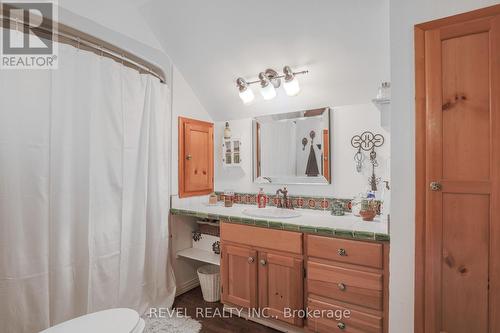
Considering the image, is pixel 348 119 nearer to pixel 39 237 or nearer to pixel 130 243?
pixel 130 243

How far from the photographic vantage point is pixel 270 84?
7.16 ft

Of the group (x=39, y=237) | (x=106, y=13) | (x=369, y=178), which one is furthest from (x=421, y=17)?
(x=39, y=237)

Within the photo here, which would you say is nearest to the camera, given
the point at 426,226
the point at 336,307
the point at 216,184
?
the point at 426,226

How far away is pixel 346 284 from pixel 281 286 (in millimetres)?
457

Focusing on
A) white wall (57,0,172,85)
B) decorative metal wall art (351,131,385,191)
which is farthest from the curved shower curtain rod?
decorative metal wall art (351,131,385,191)

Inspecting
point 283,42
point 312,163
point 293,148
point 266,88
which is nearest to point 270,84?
point 266,88

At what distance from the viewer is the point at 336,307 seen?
1.63 metres

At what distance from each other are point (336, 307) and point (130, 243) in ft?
5.00

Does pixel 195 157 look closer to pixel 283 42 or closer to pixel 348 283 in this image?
pixel 283 42

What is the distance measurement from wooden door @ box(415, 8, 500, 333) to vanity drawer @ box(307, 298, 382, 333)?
0.28 metres

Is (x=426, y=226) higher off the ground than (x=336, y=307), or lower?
higher

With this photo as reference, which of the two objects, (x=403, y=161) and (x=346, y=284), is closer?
(x=403, y=161)

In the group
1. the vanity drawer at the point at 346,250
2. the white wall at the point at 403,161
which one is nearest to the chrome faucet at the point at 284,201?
the vanity drawer at the point at 346,250

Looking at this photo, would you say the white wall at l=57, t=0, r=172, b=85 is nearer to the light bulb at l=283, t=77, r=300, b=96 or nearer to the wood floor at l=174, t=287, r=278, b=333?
the light bulb at l=283, t=77, r=300, b=96
